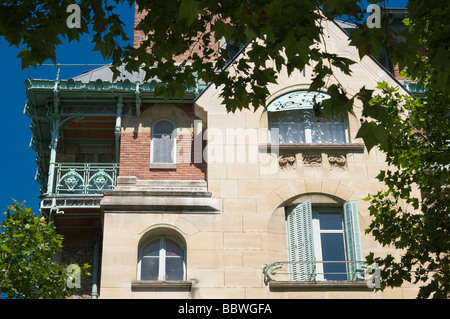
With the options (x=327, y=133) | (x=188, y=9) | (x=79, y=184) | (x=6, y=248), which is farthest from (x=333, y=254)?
(x=188, y=9)

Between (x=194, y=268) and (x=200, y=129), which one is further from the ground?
(x=200, y=129)

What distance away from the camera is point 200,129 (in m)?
19.2

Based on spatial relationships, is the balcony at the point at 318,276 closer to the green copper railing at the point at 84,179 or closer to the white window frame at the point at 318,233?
the white window frame at the point at 318,233

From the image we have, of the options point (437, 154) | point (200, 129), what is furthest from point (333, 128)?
point (437, 154)

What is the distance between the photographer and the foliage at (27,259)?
13.9m

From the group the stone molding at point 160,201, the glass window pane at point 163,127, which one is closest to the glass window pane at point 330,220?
the stone molding at point 160,201

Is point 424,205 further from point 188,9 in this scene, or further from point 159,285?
point 188,9

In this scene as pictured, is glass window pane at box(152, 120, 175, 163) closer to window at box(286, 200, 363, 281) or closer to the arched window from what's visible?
the arched window

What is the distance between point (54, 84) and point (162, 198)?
4.83 metres

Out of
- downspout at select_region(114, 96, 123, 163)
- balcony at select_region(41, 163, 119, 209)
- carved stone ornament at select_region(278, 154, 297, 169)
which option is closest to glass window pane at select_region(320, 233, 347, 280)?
carved stone ornament at select_region(278, 154, 297, 169)

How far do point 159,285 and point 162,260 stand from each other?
0.89 m

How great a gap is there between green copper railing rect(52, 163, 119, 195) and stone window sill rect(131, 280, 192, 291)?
2989 mm

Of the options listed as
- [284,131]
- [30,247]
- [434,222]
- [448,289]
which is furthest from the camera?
[284,131]
